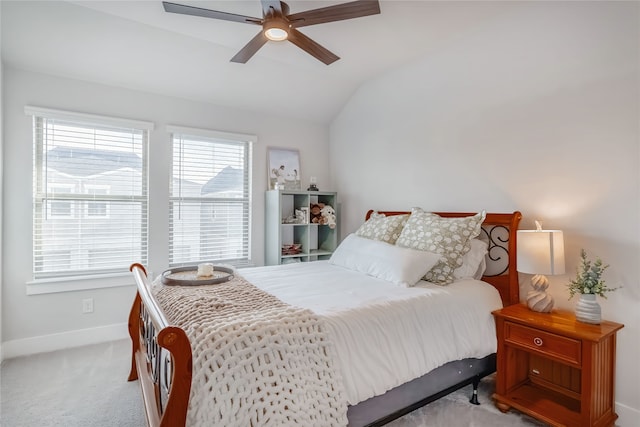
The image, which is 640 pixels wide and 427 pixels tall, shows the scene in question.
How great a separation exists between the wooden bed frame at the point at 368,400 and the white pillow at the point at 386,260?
585 millimetres

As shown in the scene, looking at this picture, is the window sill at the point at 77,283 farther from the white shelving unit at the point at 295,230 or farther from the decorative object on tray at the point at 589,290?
the decorative object on tray at the point at 589,290

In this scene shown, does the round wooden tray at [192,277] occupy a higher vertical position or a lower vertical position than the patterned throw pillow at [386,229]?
lower

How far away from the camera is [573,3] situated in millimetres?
2131

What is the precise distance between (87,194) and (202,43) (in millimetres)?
1747

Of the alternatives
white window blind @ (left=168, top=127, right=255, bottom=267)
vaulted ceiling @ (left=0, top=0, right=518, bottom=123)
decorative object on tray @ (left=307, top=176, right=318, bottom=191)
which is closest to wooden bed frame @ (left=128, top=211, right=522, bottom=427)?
white window blind @ (left=168, top=127, right=255, bottom=267)

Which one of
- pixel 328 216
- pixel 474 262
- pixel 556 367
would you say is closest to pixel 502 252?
pixel 474 262

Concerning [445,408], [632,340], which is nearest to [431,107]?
[632,340]

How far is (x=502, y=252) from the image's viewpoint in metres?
2.59

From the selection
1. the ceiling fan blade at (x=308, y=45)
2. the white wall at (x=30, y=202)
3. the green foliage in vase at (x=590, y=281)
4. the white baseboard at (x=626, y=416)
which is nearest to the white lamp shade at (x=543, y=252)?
the green foliage in vase at (x=590, y=281)

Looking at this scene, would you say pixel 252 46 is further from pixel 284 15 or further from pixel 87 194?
pixel 87 194

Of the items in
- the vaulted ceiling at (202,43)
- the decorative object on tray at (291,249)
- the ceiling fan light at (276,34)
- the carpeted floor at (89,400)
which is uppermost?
the vaulted ceiling at (202,43)

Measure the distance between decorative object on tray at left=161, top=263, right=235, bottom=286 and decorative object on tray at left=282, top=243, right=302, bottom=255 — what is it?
1.45 m

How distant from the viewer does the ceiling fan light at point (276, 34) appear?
204 cm

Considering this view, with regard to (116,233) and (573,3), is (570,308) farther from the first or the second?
(116,233)
